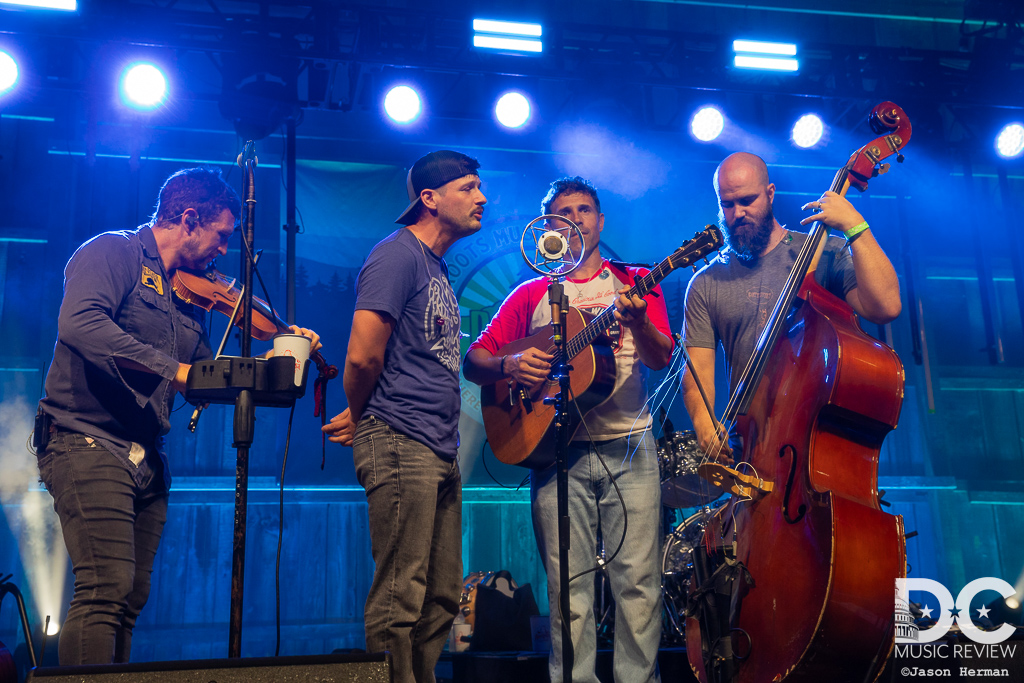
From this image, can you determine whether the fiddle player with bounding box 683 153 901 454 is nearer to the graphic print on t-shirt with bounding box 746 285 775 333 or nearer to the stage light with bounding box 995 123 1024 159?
the graphic print on t-shirt with bounding box 746 285 775 333

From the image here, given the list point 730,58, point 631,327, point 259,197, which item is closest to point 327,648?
point 259,197

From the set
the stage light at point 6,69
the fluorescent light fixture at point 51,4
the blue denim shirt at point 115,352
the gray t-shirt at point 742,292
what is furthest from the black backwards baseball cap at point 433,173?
the stage light at point 6,69

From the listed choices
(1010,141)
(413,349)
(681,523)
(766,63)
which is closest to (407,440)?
(413,349)

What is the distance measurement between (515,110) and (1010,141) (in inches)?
187

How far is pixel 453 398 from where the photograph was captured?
2695mm

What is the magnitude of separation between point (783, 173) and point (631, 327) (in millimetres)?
5381

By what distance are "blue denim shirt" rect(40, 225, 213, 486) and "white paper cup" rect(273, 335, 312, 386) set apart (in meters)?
0.39

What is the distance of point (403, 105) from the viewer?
254 inches

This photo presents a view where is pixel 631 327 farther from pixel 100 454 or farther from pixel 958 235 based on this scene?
pixel 958 235

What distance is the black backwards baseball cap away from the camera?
116 inches

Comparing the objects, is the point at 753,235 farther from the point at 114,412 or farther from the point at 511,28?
the point at 511,28

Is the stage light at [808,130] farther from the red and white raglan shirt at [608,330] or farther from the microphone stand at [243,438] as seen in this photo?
the microphone stand at [243,438]

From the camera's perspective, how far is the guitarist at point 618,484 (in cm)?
296

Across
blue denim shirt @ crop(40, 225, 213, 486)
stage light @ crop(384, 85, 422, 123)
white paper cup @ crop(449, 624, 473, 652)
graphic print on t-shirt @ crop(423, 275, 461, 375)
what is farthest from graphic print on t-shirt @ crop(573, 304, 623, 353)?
stage light @ crop(384, 85, 422, 123)
